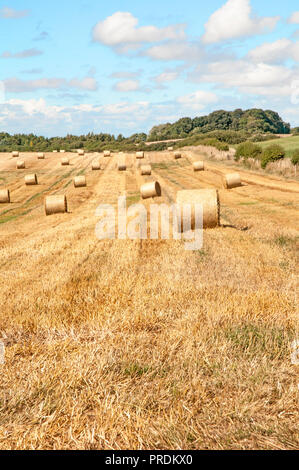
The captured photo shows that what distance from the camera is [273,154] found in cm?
3309

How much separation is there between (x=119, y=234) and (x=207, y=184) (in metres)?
17.5

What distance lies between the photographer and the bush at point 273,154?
3284 cm

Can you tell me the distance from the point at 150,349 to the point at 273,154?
31.5 metres

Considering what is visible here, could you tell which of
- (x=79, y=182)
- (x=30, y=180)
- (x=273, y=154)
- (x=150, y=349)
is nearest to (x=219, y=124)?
(x=273, y=154)

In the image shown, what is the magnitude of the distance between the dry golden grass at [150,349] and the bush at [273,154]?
2487 centimetres

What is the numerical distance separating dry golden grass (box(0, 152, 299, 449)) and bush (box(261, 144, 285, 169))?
24.9 meters

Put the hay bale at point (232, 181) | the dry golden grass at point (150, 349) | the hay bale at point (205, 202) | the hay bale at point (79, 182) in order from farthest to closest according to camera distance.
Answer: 1. the hay bale at point (79, 182)
2. the hay bale at point (232, 181)
3. the hay bale at point (205, 202)
4. the dry golden grass at point (150, 349)

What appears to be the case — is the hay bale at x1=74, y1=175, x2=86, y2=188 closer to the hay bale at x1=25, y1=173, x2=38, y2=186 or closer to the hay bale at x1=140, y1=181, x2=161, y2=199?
the hay bale at x1=25, y1=173, x2=38, y2=186

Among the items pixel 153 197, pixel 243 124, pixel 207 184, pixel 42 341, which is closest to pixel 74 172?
pixel 207 184

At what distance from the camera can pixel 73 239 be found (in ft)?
40.1

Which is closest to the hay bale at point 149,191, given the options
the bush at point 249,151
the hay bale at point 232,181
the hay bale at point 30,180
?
the hay bale at point 232,181

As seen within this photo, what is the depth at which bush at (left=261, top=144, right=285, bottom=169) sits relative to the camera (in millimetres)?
32844

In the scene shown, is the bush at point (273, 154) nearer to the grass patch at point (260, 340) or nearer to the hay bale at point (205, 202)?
the hay bale at point (205, 202)

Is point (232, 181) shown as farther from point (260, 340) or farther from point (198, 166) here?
point (260, 340)
